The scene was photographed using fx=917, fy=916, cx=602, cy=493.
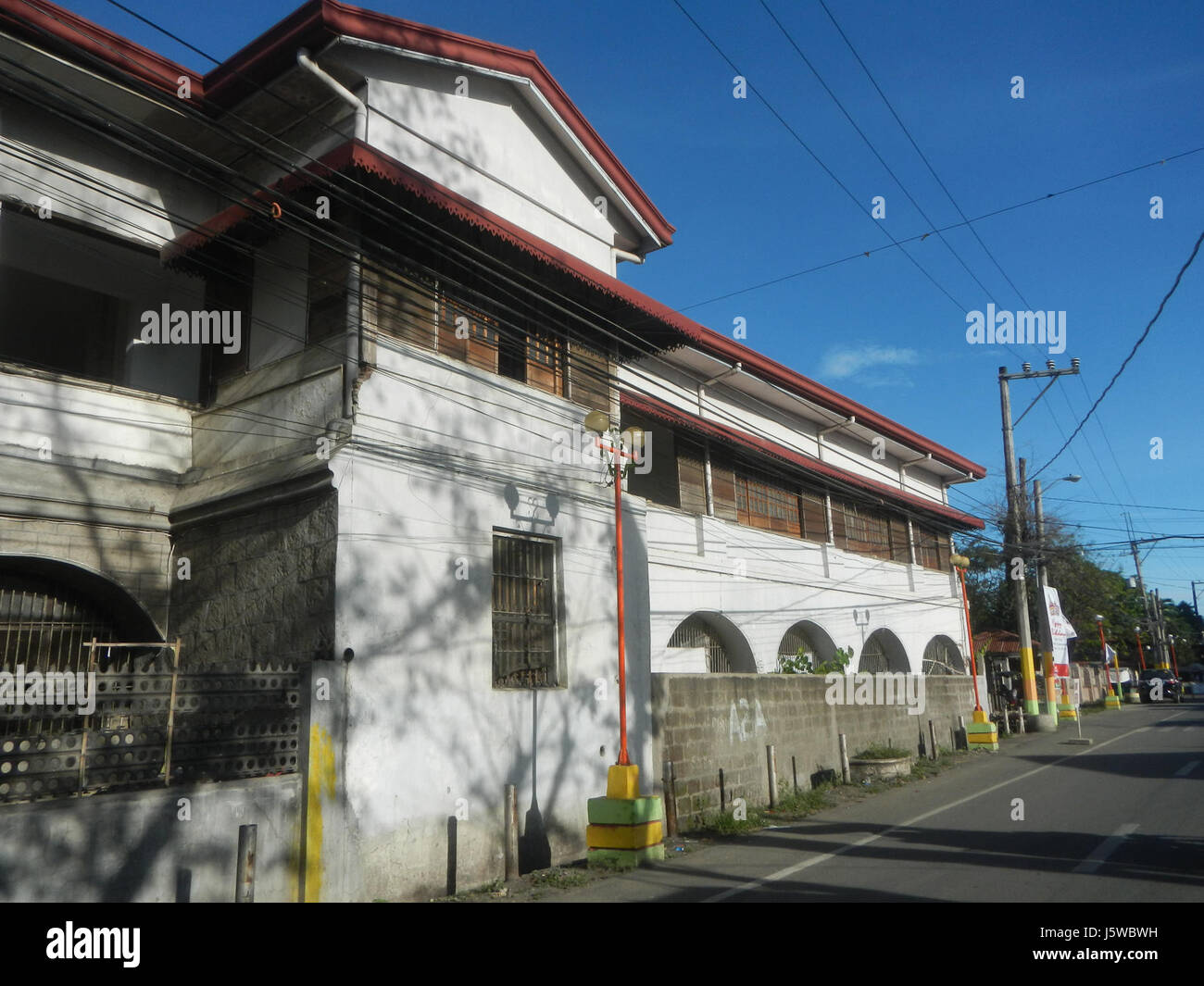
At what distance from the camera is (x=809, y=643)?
2072 centimetres

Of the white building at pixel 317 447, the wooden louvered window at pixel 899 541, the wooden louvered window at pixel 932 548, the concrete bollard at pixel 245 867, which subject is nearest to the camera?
the concrete bollard at pixel 245 867

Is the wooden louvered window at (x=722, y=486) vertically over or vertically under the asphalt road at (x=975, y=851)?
over

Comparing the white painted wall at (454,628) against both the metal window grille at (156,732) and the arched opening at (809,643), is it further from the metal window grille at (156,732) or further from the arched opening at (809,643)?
the arched opening at (809,643)

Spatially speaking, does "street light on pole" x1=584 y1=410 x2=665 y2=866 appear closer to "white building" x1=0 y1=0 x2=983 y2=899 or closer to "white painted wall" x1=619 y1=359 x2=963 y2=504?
"white building" x1=0 y1=0 x2=983 y2=899

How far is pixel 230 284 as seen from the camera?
10992 mm

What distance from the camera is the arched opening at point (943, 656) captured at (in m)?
27.1

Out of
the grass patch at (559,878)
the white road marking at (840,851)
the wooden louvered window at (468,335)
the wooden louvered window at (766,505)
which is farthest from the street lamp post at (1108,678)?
the wooden louvered window at (468,335)

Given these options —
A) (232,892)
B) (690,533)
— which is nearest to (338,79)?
(232,892)

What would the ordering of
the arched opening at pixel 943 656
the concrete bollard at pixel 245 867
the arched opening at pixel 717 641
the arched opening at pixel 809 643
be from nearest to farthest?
1. the concrete bollard at pixel 245 867
2. the arched opening at pixel 717 641
3. the arched opening at pixel 809 643
4. the arched opening at pixel 943 656

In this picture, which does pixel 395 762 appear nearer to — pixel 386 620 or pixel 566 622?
pixel 386 620

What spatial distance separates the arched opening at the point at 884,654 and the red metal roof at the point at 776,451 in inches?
142

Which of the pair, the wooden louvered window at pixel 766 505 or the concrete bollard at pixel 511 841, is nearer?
the concrete bollard at pixel 511 841

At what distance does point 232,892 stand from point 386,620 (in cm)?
265

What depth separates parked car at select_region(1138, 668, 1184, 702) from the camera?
Result: 5325cm
